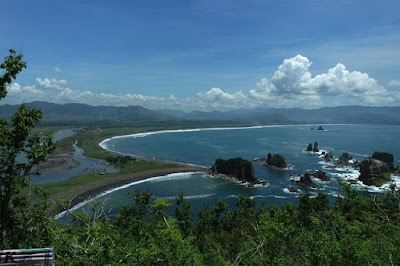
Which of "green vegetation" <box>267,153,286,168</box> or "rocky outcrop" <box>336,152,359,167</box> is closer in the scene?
"green vegetation" <box>267,153,286,168</box>

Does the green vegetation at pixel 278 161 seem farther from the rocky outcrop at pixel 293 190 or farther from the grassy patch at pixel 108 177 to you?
the grassy patch at pixel 108 177

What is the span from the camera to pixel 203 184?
95.4 metres

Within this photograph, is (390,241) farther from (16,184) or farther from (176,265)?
(16,184)

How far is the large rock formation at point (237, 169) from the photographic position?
101 meters

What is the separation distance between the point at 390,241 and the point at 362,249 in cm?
455

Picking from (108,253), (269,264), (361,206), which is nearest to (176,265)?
(108,253)

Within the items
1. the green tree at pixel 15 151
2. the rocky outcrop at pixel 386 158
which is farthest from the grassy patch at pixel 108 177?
the rocky outcrop at pixel 386 158

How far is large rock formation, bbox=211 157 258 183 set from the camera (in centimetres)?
10069

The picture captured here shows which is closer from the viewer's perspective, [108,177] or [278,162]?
[108,177]

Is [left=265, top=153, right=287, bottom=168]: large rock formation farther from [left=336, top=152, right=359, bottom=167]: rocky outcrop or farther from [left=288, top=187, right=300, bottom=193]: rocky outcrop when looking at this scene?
[left=288, top=187, right=300, bottom=193]: rocky outcrop

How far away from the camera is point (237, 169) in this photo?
106 m

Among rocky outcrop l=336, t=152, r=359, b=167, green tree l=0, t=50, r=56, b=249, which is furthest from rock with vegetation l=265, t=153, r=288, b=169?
green tree l=0, t=50, r=56, b=249

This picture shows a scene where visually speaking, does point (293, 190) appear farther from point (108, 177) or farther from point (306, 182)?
point (108, 177)

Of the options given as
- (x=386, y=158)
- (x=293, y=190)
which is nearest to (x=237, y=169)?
(x=293, y=190)
